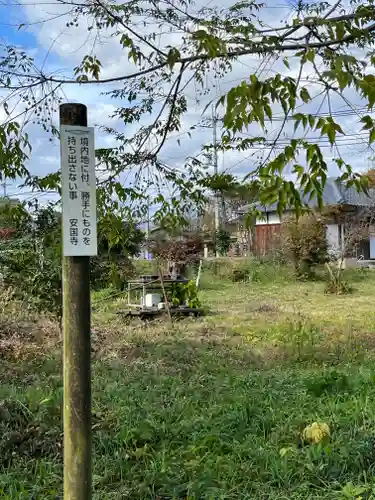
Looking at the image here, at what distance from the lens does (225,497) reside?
8.51 ft

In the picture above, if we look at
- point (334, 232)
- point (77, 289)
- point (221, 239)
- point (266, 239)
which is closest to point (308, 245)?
point (266, 239)

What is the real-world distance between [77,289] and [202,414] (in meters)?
2.20

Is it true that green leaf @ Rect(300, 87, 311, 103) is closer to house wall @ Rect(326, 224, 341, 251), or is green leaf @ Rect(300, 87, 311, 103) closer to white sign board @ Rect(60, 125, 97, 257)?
white sign board @ Rect(60, 125, 97, 257)

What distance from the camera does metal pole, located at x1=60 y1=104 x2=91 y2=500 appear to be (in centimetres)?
193

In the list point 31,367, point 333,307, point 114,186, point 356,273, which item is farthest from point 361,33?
point 356,273

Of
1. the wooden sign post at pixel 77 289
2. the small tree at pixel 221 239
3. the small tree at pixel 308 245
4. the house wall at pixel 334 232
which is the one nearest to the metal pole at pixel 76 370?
the wooden sign post at pixel 77 289

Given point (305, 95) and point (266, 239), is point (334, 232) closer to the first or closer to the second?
point (266, 239)

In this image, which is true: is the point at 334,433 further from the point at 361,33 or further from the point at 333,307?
the point at 333,307

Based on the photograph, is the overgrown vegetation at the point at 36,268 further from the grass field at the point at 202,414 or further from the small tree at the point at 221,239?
the small tree at the point at 221,239

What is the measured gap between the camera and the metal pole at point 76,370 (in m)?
1.93

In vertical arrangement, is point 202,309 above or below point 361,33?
below

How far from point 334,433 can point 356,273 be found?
1428 cm

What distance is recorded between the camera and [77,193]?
191cm

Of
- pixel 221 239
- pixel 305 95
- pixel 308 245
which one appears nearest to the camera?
pixel 305 95
